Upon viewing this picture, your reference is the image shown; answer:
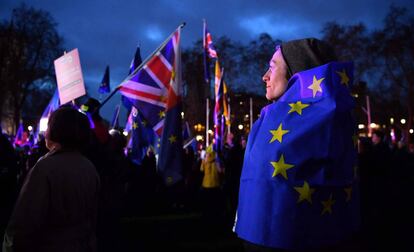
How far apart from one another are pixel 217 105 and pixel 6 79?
1269 inches

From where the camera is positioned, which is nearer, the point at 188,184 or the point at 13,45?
the point at 188,184

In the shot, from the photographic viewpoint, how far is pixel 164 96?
21.5 ft

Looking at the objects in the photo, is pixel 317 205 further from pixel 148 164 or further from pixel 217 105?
pixel 217 105

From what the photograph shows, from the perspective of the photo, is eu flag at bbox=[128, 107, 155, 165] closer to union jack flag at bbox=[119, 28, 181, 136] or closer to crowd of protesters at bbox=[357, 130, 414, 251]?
union jack flag at bbox=[119, 28, 181, 136]

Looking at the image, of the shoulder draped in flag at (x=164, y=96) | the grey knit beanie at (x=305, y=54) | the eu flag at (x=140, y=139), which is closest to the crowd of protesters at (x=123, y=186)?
the eu flag at (x=140, y=139)

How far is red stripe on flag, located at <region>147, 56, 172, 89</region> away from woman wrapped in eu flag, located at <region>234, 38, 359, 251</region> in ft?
15.6

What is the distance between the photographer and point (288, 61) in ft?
6.44

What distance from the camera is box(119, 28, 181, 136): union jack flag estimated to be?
20.4ft

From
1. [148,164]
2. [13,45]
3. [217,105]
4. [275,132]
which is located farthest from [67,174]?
[13,45]

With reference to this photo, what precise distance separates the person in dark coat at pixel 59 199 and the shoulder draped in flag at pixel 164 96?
2776mm

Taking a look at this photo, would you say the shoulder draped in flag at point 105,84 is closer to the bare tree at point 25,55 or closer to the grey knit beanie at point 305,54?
the grey knit beanie at point 305,54

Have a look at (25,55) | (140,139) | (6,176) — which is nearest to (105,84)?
(140,139)

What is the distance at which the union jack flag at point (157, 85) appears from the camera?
6.21 meters

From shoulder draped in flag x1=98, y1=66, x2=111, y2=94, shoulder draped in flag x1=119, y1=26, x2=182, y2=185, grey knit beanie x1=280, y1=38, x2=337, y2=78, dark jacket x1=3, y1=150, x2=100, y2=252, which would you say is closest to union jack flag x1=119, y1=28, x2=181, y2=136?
shoulder draped in flag x1=119, y1=26, x2=182, y2=185
